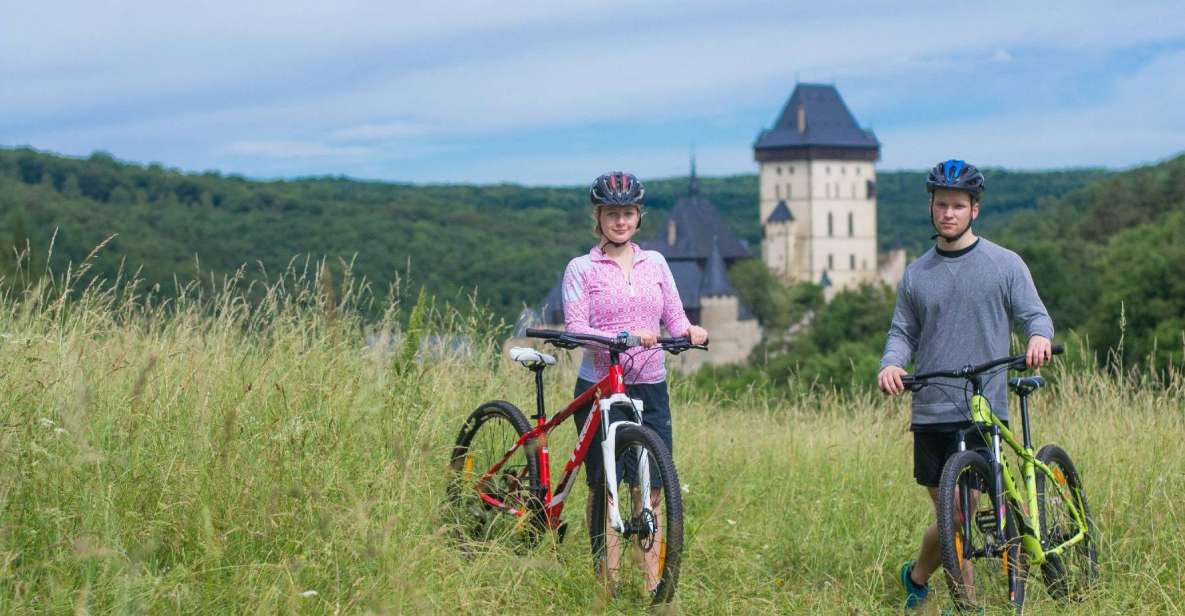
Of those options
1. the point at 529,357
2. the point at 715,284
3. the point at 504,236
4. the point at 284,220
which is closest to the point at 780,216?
the point at 715,284

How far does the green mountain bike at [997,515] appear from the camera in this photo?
3.94 metres

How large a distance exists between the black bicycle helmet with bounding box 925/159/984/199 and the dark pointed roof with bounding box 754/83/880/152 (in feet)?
441

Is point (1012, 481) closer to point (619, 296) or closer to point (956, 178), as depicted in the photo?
point (956, 178)

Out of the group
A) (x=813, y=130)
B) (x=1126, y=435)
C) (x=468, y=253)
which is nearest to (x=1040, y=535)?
(x=1126, y=435)

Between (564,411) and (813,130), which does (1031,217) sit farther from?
(564,411)

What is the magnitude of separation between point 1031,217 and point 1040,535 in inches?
4054

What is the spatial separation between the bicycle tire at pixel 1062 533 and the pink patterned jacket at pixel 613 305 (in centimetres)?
125

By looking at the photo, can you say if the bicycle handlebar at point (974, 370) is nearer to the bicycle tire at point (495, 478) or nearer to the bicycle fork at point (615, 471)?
the bicycle fork at point (615, 471)

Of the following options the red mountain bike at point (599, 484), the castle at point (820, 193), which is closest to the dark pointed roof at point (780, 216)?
the castle at point (820, 193)

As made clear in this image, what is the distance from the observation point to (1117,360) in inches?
265

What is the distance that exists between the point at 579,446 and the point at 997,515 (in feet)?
4.33

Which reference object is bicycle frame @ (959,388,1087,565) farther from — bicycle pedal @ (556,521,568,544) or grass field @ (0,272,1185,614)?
bicycle pedal @ (556,521,568,544)

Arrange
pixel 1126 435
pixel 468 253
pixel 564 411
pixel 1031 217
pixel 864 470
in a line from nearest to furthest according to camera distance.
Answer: pixel 564 411, pixel 1126 435, pixel 864 470, pixel 468 253, pixel 1031 217

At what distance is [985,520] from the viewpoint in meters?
4.11
